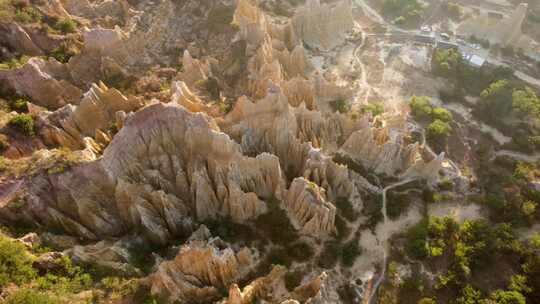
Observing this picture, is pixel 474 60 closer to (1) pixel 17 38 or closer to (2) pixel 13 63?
(2) pixel 13 63

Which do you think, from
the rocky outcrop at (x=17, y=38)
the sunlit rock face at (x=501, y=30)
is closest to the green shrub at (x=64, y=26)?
the rocky outcrop at (x=17, y=38)

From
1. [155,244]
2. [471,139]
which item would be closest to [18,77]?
[155,244]

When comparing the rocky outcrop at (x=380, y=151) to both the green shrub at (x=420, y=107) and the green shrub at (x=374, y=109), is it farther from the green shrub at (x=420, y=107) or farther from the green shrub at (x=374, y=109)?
the green shrub at (x=420, y=107)

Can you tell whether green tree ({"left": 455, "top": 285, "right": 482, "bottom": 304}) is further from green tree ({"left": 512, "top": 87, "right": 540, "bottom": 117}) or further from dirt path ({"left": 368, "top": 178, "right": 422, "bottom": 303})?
green tree ({"left": 512, "top": 87, "right": 540, "bottom": 117})

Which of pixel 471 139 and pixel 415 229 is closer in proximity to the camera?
pixel 415 229

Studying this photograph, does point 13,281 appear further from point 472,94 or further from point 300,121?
point 472,94

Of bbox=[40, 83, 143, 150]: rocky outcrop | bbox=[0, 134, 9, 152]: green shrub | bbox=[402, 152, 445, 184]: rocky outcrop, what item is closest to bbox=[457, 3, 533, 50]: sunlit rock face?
bbox=[402, 152, 445, 184]: rocky outcrop
